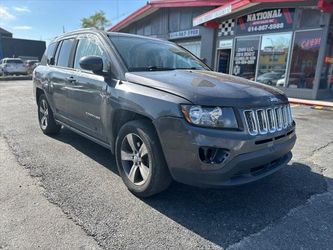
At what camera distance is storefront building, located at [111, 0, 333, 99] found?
11.7 meters

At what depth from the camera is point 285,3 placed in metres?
12.1

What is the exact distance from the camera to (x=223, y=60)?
52.5 feet

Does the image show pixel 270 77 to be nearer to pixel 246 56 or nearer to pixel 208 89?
pixel 246 56

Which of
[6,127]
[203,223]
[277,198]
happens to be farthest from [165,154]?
[6,127]

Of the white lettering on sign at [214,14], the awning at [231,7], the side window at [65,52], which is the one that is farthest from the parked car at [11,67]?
the side window at [65,52]

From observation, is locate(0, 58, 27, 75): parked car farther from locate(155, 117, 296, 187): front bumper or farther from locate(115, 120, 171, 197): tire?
locate(155, 117, 296, 187): front bumper

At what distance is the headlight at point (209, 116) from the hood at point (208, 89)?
0.18 feet

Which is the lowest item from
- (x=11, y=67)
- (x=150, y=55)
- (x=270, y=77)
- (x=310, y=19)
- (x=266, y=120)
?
(x=11, y=67)

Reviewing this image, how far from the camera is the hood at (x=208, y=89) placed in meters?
2.67

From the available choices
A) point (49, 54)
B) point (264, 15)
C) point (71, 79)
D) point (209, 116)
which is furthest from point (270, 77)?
point (209, 116)

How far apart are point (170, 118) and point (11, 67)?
29651mm

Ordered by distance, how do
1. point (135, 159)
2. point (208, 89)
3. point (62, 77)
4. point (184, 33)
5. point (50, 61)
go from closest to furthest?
point (208, 89) → point (135, 159) → point (62, 77) → point (50, 61) → point (184, 33)

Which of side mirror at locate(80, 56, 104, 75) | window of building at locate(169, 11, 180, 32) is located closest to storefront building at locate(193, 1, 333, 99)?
window of building at locate(169, 11, 180, 32)

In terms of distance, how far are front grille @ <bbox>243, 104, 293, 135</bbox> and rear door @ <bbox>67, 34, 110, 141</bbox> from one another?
5.89 ft
